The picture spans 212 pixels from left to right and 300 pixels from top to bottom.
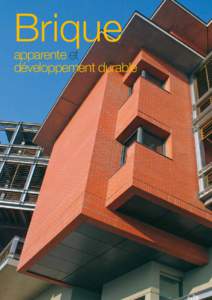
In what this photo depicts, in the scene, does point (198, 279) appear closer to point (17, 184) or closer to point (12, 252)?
point (12, 252)

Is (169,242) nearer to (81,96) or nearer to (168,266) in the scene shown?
(168,266)

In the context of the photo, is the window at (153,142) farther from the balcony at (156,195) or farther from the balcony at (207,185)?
the balcony at (207,185)

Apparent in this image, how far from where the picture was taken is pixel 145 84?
44.4ft

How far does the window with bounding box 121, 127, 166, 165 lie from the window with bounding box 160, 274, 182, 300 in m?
4.26

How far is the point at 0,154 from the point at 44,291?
57.6 ft

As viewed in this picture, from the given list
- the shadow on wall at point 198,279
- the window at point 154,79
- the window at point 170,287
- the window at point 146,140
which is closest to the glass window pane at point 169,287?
the window at point 170,287

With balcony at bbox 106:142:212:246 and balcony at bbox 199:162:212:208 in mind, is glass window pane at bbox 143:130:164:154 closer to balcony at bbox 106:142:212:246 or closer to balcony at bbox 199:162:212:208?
balcony at bbox 106:142:212:246

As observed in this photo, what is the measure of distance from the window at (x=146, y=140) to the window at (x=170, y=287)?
168 inches

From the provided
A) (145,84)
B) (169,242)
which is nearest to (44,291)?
(169,242)

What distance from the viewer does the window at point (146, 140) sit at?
12031 millimetres

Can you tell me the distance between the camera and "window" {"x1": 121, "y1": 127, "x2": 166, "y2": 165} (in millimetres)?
12031

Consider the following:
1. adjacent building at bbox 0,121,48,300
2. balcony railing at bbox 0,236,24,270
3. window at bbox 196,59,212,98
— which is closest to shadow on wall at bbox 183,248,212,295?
window at bbox 196,59,212,98

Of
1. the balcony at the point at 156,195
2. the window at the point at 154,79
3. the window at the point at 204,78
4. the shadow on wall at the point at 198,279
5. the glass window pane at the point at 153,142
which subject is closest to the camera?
the balcony at the point at 156,195

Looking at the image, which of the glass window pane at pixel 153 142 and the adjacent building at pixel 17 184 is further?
the adjacent building at pixel 17 184
